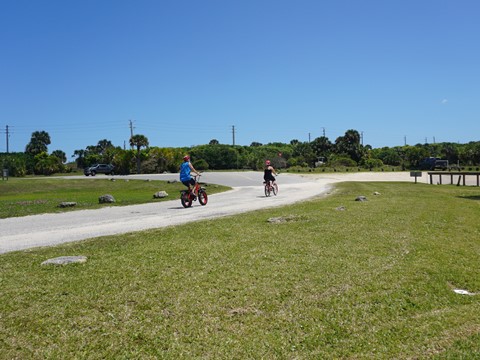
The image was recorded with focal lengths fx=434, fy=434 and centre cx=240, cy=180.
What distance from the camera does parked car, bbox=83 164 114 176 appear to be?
66688 mm

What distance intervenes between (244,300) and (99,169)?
67292 millimetres

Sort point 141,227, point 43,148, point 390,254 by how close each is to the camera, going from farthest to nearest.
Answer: point 43,148 < point 141,227 < point 390,254

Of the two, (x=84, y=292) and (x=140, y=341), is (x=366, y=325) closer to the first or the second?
(x=140, y=341)

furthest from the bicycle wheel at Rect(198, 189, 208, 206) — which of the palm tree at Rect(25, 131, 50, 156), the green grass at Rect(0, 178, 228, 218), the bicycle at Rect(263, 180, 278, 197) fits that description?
the palm tree at Rect(25, 131, 50, 156)

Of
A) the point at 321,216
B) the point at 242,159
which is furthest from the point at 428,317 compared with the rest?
the point at 242,159

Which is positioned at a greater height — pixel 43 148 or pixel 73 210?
pixel 43 148

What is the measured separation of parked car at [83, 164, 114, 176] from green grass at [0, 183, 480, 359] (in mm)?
60367

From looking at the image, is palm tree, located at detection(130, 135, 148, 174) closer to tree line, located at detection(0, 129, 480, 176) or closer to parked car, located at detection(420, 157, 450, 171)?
tree line, located at detection(0, 129, 480, 176)

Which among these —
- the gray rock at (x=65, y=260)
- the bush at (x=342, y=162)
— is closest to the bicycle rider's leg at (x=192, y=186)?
the gray rock at (x=65, y=260)

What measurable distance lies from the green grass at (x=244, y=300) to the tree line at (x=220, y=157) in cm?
6459

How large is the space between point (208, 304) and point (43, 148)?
12104 cm

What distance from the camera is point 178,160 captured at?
74.5 meters

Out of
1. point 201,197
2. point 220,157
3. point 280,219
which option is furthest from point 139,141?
point 280,219

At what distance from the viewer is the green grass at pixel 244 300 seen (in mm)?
4590
